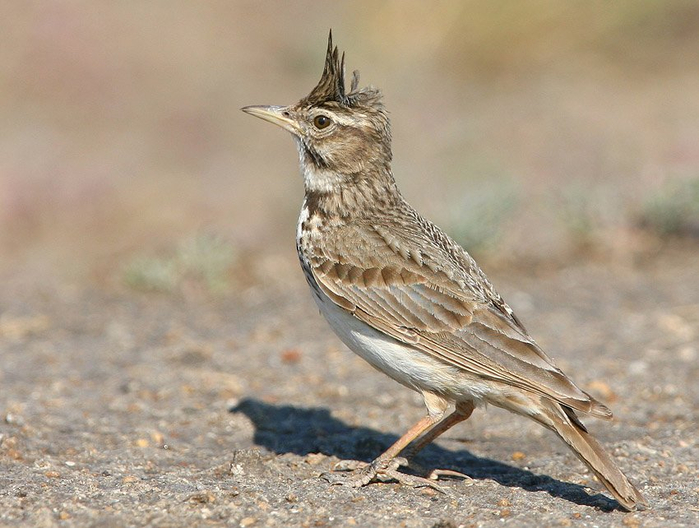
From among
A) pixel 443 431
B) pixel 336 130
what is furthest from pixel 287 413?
pixel 336 130

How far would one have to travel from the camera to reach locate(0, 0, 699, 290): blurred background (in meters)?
10.6

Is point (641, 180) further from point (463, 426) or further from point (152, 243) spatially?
point (463, 426)

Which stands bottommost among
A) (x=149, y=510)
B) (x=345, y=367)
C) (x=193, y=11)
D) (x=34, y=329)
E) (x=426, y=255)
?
(x=149, y=510)

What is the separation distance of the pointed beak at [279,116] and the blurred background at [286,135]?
3.72 metres

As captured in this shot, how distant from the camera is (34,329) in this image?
8.52 metres

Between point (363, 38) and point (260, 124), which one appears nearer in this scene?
point (260, 124)

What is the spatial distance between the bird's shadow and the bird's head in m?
1.53

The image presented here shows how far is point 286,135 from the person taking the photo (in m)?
15.7

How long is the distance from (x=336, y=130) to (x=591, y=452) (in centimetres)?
Answer: 225

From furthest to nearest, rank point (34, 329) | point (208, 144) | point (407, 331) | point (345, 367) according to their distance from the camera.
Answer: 1. point (208, 144)
2. point (34, 329)
3. point (345, 367)
4. point (407, 331)

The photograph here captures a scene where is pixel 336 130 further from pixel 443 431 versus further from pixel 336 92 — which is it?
pixel 443 431

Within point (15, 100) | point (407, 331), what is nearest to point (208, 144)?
point (15, 100)

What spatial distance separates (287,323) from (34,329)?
2028 mm

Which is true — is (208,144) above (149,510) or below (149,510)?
above
